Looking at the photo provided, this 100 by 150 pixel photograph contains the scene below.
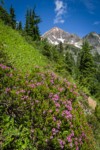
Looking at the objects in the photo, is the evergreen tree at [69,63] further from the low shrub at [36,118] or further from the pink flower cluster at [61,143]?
the pink flower cluster at [61,143]

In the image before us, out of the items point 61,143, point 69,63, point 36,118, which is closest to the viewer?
point 61,143

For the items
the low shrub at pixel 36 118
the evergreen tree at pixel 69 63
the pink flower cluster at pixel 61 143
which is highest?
the low shrub at pixel 36 118

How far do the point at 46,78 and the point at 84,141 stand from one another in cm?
268

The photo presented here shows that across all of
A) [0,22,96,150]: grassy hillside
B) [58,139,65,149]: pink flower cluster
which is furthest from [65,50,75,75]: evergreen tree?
[58,139,65,149]: pink flower cluster

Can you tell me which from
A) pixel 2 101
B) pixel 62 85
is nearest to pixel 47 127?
pixel 2 101

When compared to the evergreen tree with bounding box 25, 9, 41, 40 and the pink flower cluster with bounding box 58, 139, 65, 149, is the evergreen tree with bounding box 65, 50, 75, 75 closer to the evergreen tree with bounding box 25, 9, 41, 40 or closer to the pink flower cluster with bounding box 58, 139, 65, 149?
the evergreen tree with bounding box 25, 9, 41, 40

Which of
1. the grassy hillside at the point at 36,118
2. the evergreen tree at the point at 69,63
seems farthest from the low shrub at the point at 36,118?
the evergreen tree at the point at 69,63

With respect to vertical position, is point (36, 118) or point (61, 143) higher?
point (36, 118)

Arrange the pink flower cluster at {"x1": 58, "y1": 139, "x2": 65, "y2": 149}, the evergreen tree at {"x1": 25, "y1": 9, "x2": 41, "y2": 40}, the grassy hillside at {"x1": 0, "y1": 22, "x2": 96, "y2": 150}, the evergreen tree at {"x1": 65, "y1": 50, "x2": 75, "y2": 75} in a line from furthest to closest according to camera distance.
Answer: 1. the evergreen tree at {"x1": 25, "y1": 9, "x2": 41, "y2": 40}
2. the evergreen tree at {"x1": 65, "y1": 50, "x2": 75, "y2": 75}
3. the pink flower cluster at {"x1": 58, "y1": 139, "x2": 65, "y2": 149}
4. the grassy hillside at {"x1": 0, "y1": 22, "x2": 96, "y2": 150}

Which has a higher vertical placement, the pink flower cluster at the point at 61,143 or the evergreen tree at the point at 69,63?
the pink flower cluster at the point at 61,143

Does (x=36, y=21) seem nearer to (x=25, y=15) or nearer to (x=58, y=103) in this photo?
(x=25, y=15)

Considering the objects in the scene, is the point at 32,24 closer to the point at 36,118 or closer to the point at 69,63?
the point at 69,63

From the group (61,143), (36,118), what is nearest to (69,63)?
(36,118)

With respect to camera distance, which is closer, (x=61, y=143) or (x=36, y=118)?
(x=61, y=143)
